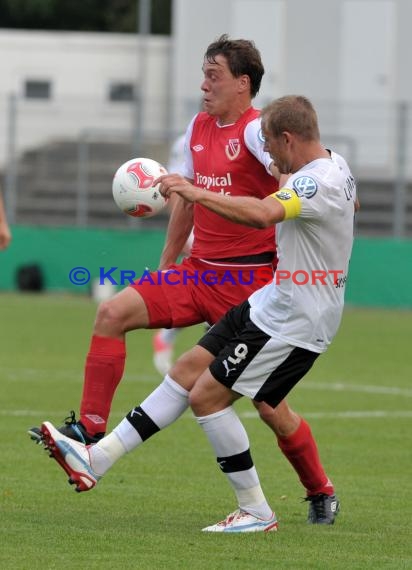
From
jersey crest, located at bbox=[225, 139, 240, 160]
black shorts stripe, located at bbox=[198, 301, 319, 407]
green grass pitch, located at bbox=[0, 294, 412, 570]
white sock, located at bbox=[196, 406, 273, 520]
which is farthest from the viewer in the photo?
jersey crest, located at bbox=[225, 139, 240, 160]

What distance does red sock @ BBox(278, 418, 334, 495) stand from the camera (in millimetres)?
7262

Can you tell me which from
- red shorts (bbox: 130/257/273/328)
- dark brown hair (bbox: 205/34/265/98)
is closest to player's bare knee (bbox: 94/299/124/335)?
red shorts (bbox: 130/257/273/328)

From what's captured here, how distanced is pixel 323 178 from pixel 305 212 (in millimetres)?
189

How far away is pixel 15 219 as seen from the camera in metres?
24.8

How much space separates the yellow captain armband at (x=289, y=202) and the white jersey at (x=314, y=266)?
0.10 meters

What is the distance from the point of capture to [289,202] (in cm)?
641

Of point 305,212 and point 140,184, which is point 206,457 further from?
point 305,212

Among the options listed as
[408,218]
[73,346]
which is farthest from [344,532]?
[408,218]

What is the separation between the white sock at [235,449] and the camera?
688 centimetres

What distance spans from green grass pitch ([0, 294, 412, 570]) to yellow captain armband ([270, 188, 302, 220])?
57.2 inches

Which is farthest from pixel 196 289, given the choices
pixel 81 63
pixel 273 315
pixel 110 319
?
pixel 81 63

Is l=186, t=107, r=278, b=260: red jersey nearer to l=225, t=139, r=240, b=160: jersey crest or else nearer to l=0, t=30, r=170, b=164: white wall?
l=225, t=139, r=240, b=160: jersey crest

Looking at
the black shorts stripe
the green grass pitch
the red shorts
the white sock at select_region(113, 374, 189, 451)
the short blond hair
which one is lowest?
the green grass pitch

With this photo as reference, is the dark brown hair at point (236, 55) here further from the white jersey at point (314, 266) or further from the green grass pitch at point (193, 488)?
the green grass pitch at point (193, 488)
